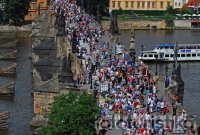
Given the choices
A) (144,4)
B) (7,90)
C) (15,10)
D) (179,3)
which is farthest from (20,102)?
(179,3)

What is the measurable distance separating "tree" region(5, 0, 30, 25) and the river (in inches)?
802

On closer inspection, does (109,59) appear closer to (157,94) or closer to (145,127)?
(157,94)

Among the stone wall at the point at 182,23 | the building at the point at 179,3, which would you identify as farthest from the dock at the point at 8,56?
the building at the point at 179,3

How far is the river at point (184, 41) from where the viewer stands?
6694 cm

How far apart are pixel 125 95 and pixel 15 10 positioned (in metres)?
93.2

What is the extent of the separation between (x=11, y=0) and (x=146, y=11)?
42.4 meters

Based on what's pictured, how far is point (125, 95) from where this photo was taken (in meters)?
46.4

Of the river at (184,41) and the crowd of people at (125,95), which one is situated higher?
the crowd of people at (125,95)

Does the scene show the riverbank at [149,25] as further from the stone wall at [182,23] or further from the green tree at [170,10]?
the green tree at [170,10]

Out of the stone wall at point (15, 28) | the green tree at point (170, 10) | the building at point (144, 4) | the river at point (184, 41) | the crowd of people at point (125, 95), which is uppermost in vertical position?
the crowd of people at point (125, 95)

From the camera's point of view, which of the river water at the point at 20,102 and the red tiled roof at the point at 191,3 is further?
the red tiled roof at the point at 191,3

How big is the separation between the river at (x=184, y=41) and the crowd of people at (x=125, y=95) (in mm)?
7058

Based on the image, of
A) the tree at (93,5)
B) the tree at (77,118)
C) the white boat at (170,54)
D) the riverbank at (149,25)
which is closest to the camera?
the tree at (77,118)

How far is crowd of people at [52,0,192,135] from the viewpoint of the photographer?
4066cm
